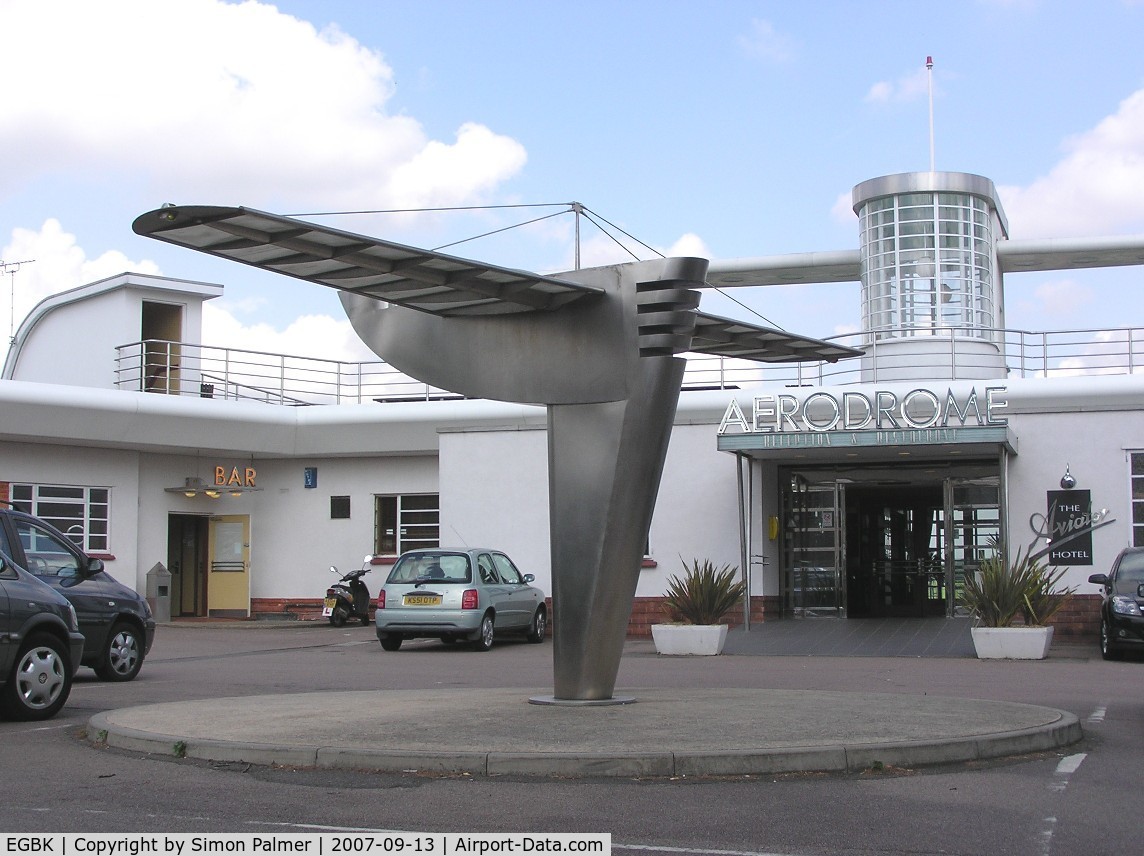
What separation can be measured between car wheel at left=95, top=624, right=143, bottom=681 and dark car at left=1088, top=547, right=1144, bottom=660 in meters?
11.9

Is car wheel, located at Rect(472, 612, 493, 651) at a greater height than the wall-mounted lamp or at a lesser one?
lesser

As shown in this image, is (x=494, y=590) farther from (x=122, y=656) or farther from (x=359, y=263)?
(x=359, y=263)

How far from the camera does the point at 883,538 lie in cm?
2680

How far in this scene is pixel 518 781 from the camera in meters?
8.06

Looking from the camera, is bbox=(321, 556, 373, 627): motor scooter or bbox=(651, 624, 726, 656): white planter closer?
bbox=(651, 624, 726, 656): white planter

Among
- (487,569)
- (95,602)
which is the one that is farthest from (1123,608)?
(95,602)

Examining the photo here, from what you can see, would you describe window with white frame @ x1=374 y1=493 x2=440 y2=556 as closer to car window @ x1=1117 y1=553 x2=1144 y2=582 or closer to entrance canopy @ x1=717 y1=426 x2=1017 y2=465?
entrance canopy @ x1=717 y1=426 x2=1017 y2=465

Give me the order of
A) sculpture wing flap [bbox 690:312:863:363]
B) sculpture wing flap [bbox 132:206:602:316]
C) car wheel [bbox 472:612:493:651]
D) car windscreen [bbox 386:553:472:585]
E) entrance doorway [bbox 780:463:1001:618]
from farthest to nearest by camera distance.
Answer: entrance doorway [bbox 780:463:1001:618] < car windscreen [bbox 386:553:472:585] < car wheel [bbox 472:612:493:651] < sculpture wing flap [bbox 690:312:863:363] < sculpture wing flap [bbox 132:206:602:316]

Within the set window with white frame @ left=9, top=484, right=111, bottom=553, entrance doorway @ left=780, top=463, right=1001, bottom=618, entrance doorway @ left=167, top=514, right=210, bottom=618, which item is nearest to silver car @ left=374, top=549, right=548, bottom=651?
entrance doorway @ left=780, top=463, right=1001, bottom=618

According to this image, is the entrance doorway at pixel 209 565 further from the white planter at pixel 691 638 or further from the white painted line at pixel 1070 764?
the white painted line at pixel 1070 764

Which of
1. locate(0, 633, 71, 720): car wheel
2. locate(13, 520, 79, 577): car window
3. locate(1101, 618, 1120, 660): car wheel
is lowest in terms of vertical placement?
locate(1101, 618, 1120, 660): car wheel

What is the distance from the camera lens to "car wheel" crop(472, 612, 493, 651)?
793 inches

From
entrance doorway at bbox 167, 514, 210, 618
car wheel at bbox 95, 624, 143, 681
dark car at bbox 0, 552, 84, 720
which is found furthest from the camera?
entrance doorway at bbox 167, 514, 210, 618

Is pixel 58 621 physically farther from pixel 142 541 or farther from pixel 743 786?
pixel 142 541
